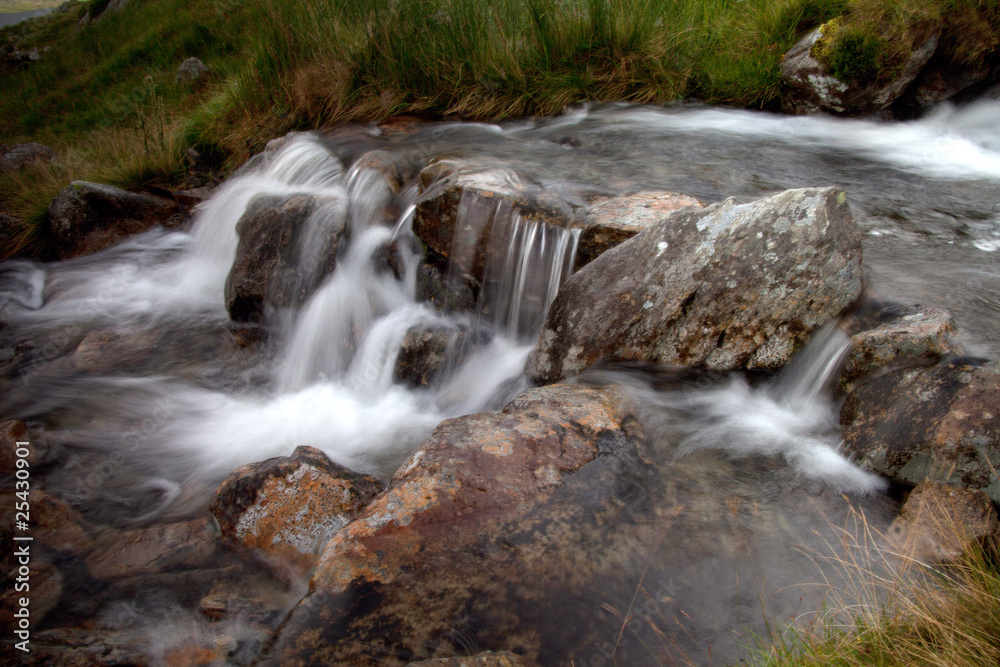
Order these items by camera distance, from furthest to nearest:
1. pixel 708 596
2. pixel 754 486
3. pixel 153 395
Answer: pixel 153 395
pixel 754 486
pixel 708 596

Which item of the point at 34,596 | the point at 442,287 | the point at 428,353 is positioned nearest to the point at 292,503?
the point at 34,596

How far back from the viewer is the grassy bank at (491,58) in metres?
5.82

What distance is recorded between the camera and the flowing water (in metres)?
2.60

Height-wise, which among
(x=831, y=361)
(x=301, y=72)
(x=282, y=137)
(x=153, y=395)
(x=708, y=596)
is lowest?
(x=153, y=395)

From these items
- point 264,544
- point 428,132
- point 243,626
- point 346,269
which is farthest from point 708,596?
point 428,132

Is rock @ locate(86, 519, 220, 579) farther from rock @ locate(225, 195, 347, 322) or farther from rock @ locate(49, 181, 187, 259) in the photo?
rock @ locate(49, 181, 187, 259)

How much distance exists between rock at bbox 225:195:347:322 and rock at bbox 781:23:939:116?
177 inches

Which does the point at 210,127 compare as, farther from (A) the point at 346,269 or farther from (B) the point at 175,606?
(B) the point at 175,606

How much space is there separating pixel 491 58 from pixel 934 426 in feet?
18.2

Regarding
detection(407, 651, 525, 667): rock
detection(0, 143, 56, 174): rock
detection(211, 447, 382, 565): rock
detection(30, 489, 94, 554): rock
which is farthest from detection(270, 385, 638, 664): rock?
detection(0, 143, 56, 174): rock

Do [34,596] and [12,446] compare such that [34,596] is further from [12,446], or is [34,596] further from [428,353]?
[428,353]

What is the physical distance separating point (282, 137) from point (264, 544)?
5090 mm

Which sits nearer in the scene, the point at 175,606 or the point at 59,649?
the point at 59,649

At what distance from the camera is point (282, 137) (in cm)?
651
